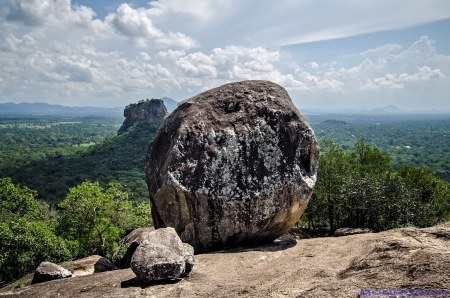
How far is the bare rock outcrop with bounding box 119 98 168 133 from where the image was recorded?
457 ft

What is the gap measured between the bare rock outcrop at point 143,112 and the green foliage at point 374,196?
121077 millimetres

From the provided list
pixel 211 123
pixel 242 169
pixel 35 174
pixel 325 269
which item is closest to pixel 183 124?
pixel 211 123

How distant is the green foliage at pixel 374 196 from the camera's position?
65.4ft

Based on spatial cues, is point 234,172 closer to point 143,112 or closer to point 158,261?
point 158,261

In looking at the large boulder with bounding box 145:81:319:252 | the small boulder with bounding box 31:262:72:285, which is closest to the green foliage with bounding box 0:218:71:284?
the small boulder with bounding box 31:262:72:285

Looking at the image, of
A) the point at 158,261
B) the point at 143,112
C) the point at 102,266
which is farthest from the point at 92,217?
the point at 143,112

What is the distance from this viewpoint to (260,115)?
45.1 ft

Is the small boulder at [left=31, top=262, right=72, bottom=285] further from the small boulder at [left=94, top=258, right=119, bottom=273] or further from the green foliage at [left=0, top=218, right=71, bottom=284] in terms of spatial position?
the green foliage at [left=0, top=218, right=71, bottom=284]

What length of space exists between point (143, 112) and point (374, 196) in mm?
131365

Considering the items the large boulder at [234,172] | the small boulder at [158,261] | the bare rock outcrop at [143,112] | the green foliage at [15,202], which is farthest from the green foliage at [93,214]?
the bare rock outcrop at [143,112]

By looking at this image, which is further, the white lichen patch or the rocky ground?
the white lichen patch

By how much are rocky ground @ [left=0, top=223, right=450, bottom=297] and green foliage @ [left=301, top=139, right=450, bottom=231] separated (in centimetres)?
1064

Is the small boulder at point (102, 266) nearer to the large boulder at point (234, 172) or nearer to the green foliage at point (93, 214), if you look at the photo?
the large boulder at point (234, 172)

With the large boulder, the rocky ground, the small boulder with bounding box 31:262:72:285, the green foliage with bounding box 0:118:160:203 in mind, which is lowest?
the green foliage with bounding box 0:118:160:203
